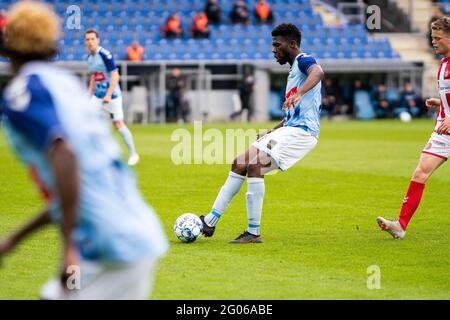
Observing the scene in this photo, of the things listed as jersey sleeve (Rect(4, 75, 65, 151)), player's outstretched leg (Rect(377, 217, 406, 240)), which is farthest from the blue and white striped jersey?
jersey sleeve (Rect(4, 75, 65, 151))

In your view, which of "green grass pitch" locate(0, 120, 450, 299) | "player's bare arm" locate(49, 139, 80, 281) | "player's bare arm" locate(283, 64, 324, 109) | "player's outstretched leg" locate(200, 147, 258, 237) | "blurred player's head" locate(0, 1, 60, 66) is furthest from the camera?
"player's outstretched leg" locate(200, 147, 258, 237)

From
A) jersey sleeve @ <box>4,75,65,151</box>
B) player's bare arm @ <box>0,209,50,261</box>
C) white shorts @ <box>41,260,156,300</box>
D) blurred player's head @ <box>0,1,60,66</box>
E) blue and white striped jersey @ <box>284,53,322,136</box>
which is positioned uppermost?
blurred player's head @ <box>0,1,60,66</box>

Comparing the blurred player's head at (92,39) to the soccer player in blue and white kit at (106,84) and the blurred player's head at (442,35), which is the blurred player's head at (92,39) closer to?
the soccer player in blue and white kit at (106,84)

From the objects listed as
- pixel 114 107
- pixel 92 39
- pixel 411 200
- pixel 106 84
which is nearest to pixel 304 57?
pixel 411 200

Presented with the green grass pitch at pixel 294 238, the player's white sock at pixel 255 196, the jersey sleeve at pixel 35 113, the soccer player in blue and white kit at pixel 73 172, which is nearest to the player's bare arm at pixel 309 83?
the player's white sock at pixel 255 196

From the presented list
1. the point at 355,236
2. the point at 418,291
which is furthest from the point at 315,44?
the point at 418,291

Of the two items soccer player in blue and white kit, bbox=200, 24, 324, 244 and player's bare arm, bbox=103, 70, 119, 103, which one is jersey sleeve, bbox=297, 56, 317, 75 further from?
player's bare arm, bbox=103, 70, 119, 103

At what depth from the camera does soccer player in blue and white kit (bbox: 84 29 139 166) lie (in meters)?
17.5

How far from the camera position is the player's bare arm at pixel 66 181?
3887 mm

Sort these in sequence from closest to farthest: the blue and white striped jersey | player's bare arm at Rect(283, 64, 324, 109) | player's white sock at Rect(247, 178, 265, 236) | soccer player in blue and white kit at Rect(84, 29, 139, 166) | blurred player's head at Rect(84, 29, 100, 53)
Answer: player's bare arm at Rect(283, 64, 324, 109) → player's white sock at Rect(247, 178, 265, 236) → the blue and white striped jersey → blurred player's head at Rect(84, 29, 100, 53) → soccer player in blue and white kit at Rect(84, 29, 139, 166)

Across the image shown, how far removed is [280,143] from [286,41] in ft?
3.52

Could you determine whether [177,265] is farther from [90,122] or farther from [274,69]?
[274,69]

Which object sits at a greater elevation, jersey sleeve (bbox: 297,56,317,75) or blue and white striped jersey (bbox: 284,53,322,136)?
jersey sleeve (bbox: 297,56,317,75)
